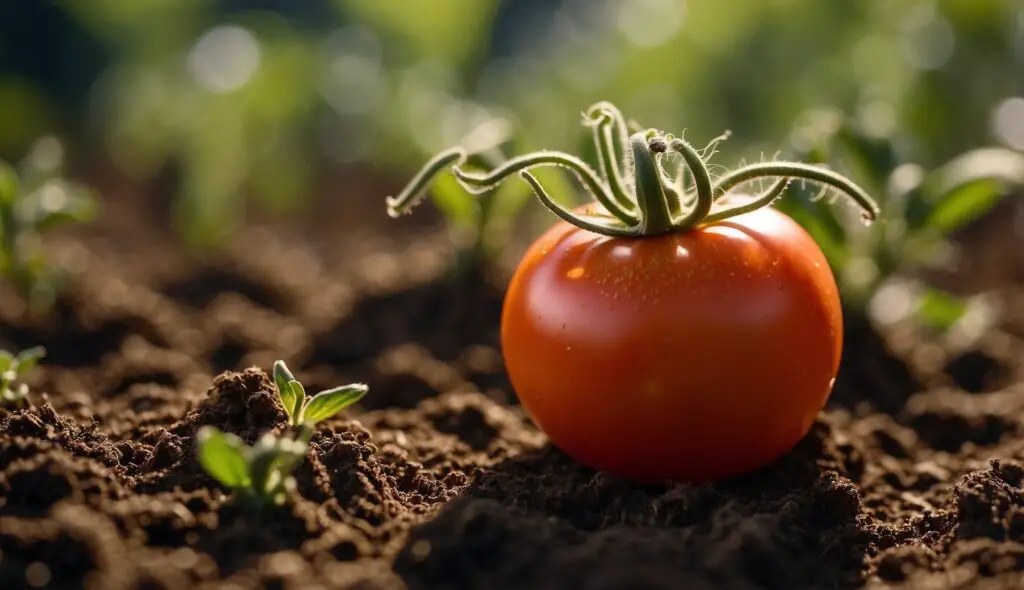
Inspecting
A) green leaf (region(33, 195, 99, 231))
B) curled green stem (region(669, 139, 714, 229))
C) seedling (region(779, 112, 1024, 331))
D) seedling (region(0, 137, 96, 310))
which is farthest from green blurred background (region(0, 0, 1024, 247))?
curled green stem (region(669, 139, 714, 229))

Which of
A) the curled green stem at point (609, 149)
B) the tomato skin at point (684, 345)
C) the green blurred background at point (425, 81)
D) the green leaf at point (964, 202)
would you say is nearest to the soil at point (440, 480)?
the tomato skin at point (684, 345)

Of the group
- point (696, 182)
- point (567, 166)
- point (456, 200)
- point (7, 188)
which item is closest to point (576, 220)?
point (567, 166)

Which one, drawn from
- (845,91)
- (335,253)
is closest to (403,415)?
(335,253)

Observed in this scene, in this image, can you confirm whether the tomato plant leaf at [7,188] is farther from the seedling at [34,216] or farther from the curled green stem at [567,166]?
the curled green stem at [567,166]

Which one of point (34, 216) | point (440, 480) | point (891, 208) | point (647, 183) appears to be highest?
point (647, 183)

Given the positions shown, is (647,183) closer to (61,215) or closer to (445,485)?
(445,485)

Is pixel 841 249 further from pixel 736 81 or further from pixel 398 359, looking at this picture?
pixel 736 81
